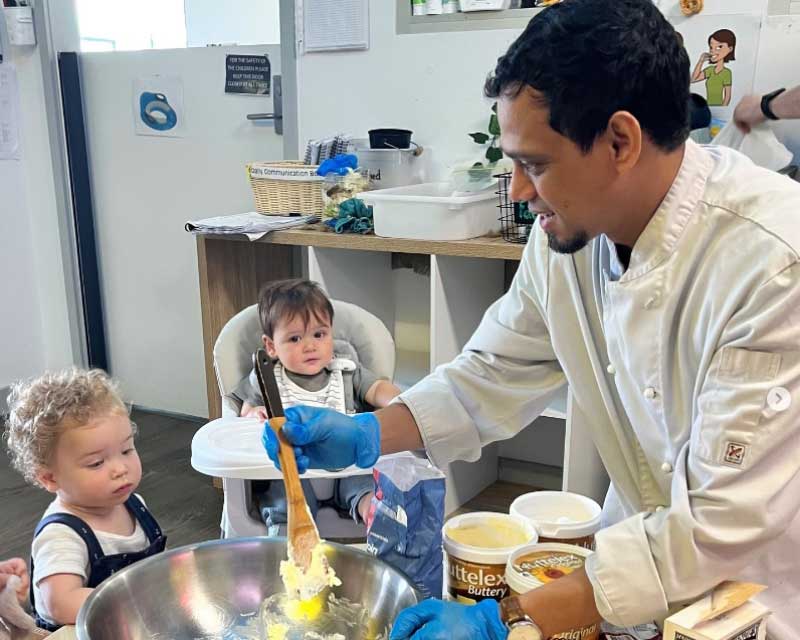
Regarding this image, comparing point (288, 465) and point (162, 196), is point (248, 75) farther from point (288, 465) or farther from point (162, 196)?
point (288, 465)

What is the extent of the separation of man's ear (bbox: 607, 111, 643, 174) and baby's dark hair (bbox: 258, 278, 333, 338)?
121 cm

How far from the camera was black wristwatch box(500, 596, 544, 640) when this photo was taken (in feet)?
2.51

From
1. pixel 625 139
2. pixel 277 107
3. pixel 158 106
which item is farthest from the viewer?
pixel 158 106

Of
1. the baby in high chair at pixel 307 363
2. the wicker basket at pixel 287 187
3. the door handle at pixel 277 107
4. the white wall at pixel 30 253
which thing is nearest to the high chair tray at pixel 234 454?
the baby in high chair at pixel 307 363

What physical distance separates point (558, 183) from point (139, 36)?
3.54 m

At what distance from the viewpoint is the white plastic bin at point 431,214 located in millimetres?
2143

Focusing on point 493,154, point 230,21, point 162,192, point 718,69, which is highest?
point 230,21

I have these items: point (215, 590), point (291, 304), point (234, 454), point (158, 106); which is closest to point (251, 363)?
point (291, 304)

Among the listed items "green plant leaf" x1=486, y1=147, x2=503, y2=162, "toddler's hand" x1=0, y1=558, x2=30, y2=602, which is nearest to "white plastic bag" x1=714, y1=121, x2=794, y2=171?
"green plant leaf" x1=486, y1=147, x2=503, y2=162

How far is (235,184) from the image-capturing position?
312 centimetres

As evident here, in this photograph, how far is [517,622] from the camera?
2.55 feet

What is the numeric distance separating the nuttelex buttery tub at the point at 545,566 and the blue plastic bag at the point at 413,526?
0.12 meters

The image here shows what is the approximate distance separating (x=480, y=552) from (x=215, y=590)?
34 centimetres

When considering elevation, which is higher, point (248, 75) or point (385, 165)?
point (248, 75)
